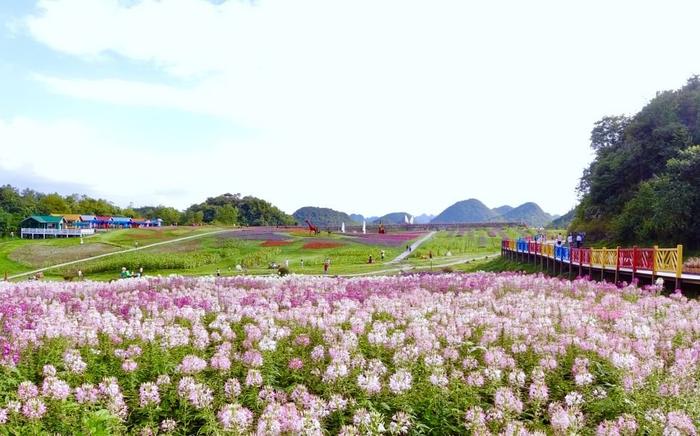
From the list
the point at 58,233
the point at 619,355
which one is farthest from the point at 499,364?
the point at 58,233

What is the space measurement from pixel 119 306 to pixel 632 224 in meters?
38.4

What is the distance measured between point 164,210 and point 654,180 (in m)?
117

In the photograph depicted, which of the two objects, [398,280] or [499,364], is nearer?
[499,364]

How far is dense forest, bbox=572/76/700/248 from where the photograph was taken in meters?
35.4

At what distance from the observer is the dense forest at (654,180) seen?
116ft

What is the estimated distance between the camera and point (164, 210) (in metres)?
134

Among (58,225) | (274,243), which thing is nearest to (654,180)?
(274,243)

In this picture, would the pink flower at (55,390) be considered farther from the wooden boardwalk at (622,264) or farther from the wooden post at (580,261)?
the wooden post at (580,261)

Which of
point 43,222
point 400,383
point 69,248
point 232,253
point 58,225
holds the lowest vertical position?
point 232,253

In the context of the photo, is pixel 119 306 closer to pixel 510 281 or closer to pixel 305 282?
pixel 305 282

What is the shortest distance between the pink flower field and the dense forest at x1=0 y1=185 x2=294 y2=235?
100 metres

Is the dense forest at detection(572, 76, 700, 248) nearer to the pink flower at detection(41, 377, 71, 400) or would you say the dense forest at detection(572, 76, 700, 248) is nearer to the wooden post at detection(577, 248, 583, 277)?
the wooden post at detection(577, 248, 583, 277)

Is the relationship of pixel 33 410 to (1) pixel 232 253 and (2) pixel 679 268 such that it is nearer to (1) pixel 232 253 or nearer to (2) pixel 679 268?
(2) pixel 679 268

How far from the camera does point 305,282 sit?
15602 millimetres
